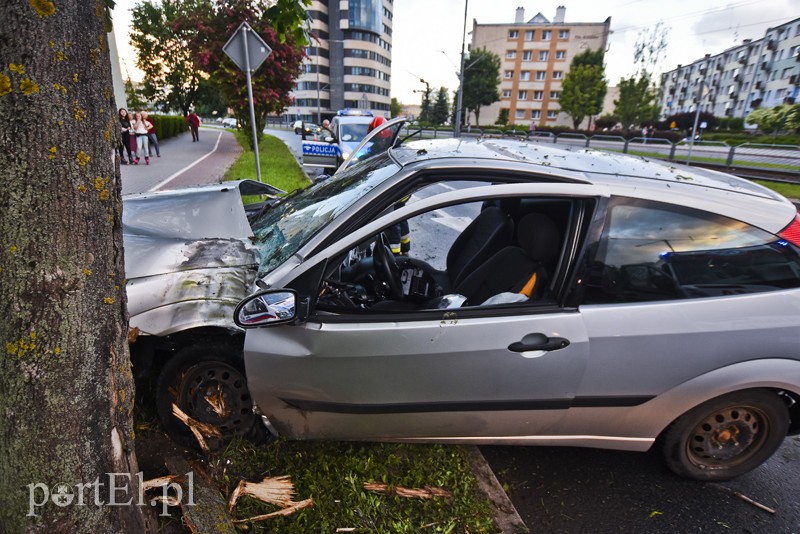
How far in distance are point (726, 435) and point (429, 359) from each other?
5.45 ft

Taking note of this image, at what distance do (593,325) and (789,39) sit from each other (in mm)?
77106

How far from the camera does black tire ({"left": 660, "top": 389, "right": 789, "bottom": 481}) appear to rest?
87.6 inches

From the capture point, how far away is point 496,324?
6.65ft

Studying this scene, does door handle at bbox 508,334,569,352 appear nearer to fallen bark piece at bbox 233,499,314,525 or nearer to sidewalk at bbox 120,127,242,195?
fallen bark piece at bbox 233,499,314,525

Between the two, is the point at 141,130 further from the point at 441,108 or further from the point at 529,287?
the point at 441,108

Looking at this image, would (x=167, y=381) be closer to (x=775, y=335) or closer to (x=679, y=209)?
(x=679, y=209)

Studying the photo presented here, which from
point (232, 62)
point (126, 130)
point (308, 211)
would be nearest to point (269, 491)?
point (308, 211)

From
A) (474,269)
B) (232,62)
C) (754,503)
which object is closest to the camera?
(754,503)

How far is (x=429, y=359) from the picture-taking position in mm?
2023

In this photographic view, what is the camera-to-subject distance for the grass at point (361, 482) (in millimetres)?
2045

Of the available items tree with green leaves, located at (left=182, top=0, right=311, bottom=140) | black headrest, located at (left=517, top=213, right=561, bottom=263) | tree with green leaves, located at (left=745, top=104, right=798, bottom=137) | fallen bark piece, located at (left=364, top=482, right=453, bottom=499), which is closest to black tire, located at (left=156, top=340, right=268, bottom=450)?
fallen bark piece, located at (left=364, top=482, right=453, bottom=499)

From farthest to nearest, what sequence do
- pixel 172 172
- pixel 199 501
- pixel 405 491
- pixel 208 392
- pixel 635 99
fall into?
pixel 635 99 < pixel 172 172 < pixel 208 392 < pixel 405 491 < pixel 199 501

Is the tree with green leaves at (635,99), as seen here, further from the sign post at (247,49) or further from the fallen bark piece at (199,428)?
the fallen bark piece at (199,428)

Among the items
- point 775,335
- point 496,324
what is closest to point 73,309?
point 496,324
